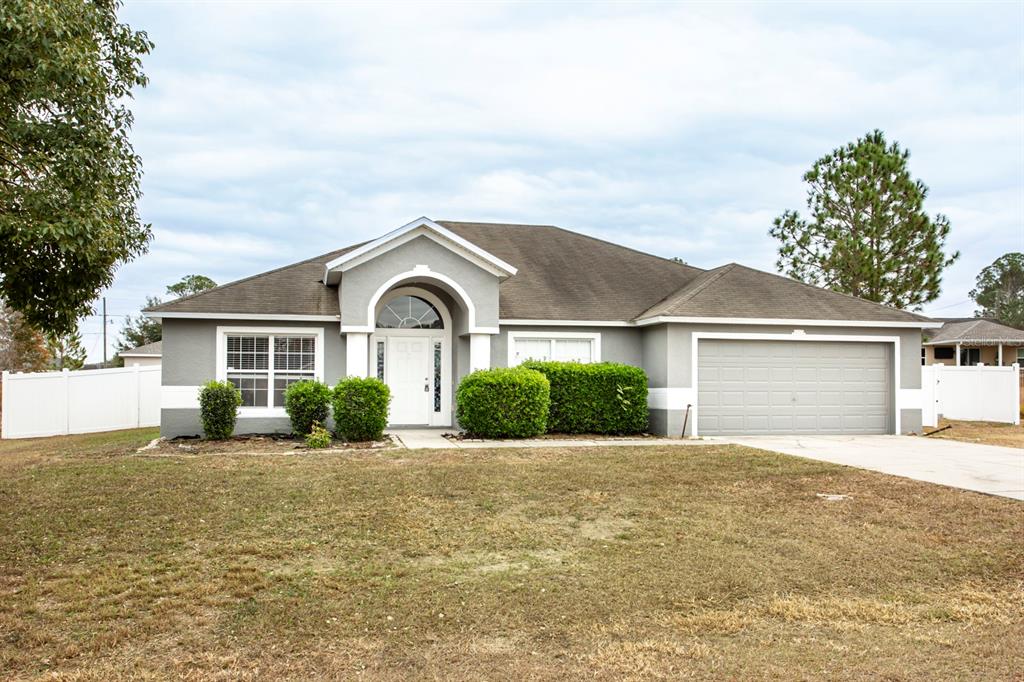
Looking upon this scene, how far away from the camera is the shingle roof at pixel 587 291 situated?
1781 centimetres

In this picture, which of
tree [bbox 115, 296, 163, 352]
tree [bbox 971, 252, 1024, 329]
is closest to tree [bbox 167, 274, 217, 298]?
tree [bbox 115, 296, 163, 352]

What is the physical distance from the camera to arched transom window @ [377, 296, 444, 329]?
1898 centimetres

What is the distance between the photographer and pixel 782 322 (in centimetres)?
1827

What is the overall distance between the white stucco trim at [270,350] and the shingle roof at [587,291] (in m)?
0.49

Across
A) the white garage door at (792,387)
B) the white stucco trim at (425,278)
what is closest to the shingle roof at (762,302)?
the white garage door at (792,387)

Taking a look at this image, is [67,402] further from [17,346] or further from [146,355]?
[146,355]

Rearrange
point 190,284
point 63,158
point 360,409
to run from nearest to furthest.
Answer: point 63,158, point 360,409, point 190,284

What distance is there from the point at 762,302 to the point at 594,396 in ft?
16.0

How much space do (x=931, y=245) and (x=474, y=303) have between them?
18.9 meters

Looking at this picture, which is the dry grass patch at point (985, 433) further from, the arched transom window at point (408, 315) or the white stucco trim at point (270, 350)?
the white stucco trim at point (270, 350)

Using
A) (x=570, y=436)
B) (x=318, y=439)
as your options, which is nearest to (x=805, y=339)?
(x=570, y=436)

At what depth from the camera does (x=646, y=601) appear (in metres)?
5.88

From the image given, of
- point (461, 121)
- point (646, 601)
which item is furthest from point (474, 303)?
point (646, 601)

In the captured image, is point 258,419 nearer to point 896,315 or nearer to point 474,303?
point 474,303
